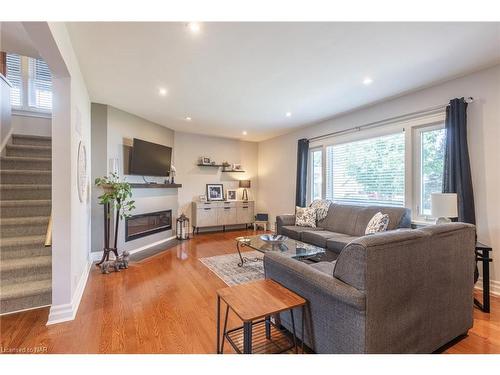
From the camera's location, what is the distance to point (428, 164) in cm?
338

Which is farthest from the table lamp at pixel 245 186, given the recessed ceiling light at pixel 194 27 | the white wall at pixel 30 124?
the recessed ceiling light at pixel 194 27

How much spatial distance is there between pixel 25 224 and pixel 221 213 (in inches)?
155

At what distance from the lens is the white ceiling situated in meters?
2.09

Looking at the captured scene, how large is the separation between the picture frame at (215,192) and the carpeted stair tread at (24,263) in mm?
3961

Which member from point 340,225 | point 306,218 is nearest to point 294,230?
point 306,218

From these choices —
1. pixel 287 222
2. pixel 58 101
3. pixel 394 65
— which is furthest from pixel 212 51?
pixel 287 222

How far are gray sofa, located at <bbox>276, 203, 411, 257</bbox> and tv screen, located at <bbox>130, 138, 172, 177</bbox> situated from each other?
2.67m

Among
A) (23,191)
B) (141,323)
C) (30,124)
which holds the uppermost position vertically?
(30,124)

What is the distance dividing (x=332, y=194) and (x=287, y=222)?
116 centimetres

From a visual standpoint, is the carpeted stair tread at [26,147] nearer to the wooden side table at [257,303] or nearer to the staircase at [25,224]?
the staircase at [25,224]

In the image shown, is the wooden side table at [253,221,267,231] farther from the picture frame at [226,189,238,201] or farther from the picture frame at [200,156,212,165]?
the picture frame at [200,156,212,165]

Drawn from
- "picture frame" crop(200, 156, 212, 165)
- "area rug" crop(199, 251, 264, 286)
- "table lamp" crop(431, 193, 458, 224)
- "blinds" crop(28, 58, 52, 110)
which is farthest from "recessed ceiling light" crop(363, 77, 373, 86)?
"blinds" crop(28, 58, 52, 110)

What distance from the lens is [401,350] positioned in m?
1.41

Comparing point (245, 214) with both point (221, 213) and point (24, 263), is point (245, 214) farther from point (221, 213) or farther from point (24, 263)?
point (24, 263)
